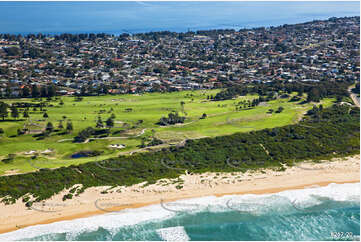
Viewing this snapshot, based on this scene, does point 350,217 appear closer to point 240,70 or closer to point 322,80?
point 322,80

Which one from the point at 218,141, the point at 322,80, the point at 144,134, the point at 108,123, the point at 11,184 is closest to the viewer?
the point at 11,184

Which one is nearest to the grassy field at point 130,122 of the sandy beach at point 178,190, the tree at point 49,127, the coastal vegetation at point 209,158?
the tree at point 49,127

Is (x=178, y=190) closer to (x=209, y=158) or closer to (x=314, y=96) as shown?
(x=209, y=158)

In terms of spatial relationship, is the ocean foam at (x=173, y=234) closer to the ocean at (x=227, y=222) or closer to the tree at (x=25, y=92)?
the ocean at (x=227, y=222)

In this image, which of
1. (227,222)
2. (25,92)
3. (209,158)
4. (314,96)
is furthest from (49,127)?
(314,96)

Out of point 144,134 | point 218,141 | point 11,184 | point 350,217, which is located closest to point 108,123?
point 144,134

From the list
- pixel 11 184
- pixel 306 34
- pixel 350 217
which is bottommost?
pixel 350 217
